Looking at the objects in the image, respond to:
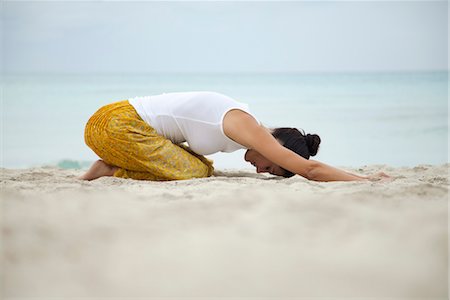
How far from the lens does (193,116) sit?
2510 mm

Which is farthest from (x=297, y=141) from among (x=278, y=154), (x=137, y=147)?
(x=137, y=147)

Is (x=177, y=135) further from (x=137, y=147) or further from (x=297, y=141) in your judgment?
(x=297, y=141)

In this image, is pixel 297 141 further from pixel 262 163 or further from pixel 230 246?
pixel 230 246

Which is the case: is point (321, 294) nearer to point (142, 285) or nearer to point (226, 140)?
point (142, 285)

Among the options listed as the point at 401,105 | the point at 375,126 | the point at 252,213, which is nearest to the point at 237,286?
the point at 252,213

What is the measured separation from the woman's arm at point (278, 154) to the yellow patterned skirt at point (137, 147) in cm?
32

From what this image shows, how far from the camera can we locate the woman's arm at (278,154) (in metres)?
2.30

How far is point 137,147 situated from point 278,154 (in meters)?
0.66

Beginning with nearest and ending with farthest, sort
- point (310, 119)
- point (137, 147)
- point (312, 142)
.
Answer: point (137, 147)
point (312, 142)
point (310, 119)

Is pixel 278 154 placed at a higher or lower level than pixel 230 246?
higher

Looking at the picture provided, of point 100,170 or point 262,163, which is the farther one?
point 100,170

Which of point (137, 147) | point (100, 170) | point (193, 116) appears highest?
point (193, 116)

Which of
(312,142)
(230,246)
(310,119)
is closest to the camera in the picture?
(230,246)

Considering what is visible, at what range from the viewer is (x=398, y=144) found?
6.07m
